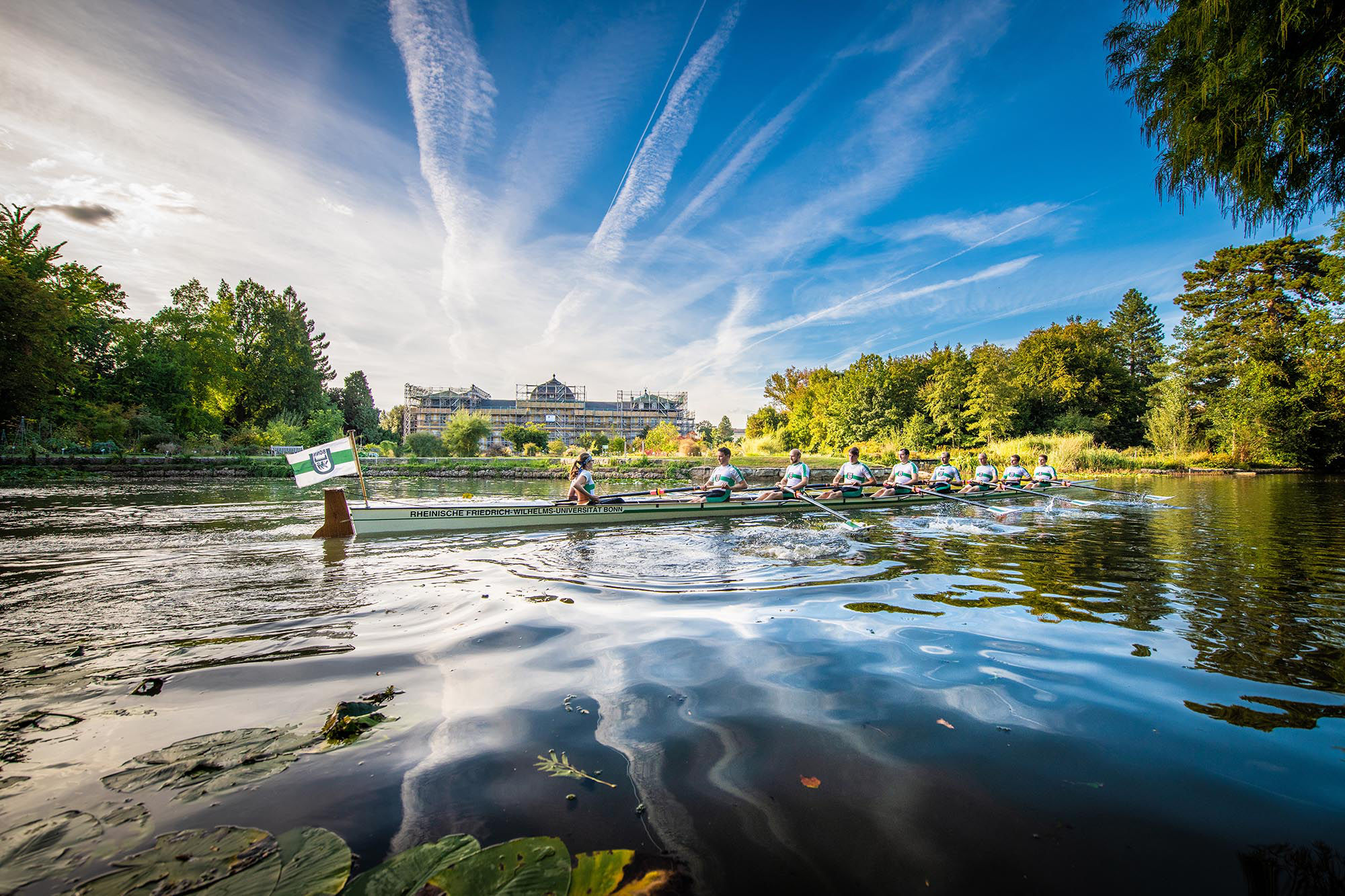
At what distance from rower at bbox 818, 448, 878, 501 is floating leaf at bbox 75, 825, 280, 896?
11.5m

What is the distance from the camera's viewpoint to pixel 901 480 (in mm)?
13242

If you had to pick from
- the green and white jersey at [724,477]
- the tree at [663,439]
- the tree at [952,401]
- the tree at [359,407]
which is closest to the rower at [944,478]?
the green and white jersey at [724,477]

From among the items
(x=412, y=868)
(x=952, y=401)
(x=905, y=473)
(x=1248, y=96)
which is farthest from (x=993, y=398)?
(x=412, y=868)

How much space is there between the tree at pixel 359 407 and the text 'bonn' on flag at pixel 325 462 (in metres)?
55.0

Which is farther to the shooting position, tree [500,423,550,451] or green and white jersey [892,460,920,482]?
tree [500,423,550,451]

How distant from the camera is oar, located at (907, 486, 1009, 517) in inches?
488

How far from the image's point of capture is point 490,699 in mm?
3010

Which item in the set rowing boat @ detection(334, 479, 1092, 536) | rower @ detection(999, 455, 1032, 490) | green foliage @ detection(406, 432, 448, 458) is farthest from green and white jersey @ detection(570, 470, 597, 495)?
green foliage @ detection(406, 432, 448, 458)

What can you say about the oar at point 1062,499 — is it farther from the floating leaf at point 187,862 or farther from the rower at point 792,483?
the floating leaf at point 187,862

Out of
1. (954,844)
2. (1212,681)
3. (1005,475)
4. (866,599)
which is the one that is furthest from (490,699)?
(1005,475)

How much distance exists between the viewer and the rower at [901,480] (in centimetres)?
1288

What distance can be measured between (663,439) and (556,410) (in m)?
59.7

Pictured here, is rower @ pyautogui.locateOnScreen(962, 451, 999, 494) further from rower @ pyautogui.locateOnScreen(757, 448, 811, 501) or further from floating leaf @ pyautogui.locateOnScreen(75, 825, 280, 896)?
floating leaf @ pyautogui.locateOnScreen(75, 825, 280, 896)

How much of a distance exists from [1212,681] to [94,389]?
181 ft
